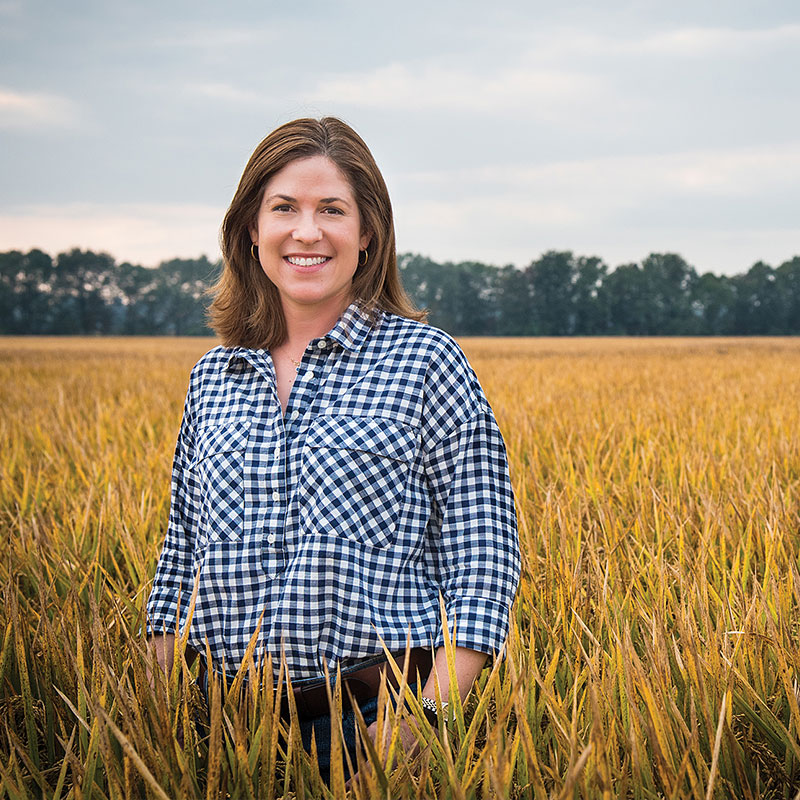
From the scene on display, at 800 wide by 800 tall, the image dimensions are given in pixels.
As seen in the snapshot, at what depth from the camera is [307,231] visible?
1.40 meters

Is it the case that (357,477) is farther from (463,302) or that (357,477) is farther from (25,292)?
(25,292)

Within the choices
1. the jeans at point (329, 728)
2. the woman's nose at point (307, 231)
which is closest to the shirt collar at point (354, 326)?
the woman's nose at point (307, 231)

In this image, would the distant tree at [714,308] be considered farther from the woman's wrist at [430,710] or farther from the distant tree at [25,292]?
the woman's wrist at [430,710]

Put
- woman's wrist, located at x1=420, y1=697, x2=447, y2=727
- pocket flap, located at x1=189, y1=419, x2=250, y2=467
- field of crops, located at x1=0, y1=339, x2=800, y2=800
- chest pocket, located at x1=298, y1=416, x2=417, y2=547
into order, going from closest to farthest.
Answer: field of crops, located at x1=0, y1=339, x2=800, y2=800
woman's wrist, located at x1=420, y1=697, x2=447, y2=727
chest pocket, located at x1=298, y1=416, x2=417, y2=547
pocket flap, located at x1=189, y1=419, x2=250, y2=467

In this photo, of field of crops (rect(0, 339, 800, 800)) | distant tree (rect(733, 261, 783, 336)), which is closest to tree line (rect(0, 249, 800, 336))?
distant tree (rect(733, 261, 783, 336))

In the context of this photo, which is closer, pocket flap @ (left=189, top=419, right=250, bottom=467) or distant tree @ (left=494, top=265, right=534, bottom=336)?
pocket flap @ (left=189, top=419, right=250, bottom=467)

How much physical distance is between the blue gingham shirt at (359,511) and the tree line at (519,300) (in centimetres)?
5622

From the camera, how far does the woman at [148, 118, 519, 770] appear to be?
125 cm

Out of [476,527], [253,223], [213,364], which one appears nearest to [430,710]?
[476,527]

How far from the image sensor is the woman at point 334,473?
1.25 meters

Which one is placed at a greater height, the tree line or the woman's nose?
the tree line

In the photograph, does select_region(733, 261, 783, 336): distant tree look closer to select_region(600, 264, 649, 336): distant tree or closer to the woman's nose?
select_region(600, 264, 649, 336): distant tree

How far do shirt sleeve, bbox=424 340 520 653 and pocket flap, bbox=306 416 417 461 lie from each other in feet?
0.15

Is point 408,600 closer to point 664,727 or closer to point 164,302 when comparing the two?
point 664,727
